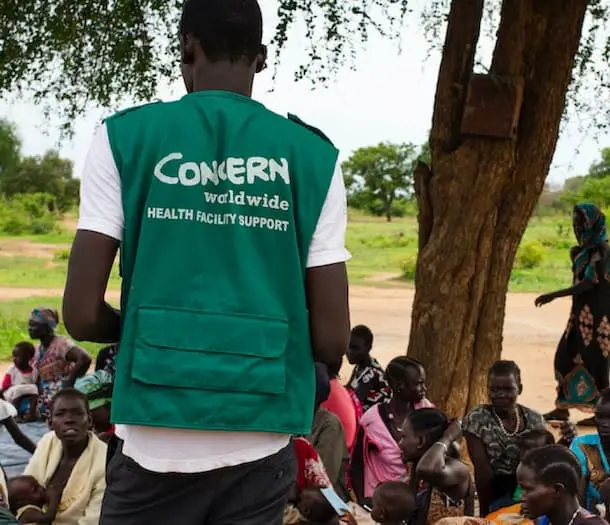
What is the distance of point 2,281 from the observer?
22.3m

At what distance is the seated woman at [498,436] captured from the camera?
4191 millimetres

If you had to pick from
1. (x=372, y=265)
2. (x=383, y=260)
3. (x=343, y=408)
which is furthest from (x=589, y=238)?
(x=383, y=260)

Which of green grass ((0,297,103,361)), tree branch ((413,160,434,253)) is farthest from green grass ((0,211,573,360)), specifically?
tree branch ((413,160,434,253))

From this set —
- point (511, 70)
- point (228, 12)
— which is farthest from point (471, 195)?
point (228, 12)

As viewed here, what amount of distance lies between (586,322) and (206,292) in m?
6.20

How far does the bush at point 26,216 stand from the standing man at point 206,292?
32706 mm

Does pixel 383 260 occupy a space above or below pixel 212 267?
below

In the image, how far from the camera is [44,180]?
37281 mm

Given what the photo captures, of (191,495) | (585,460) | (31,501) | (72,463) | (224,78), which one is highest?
(224,78)

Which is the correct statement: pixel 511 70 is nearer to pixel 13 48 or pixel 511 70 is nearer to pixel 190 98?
pixel 13 48

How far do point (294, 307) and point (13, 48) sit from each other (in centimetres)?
457

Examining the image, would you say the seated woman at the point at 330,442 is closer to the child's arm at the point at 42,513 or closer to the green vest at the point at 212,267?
the child's arm at the point at 42,513

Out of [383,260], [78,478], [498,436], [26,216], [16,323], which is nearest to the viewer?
[78,478]

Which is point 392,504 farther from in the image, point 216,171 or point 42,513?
point 216,171
